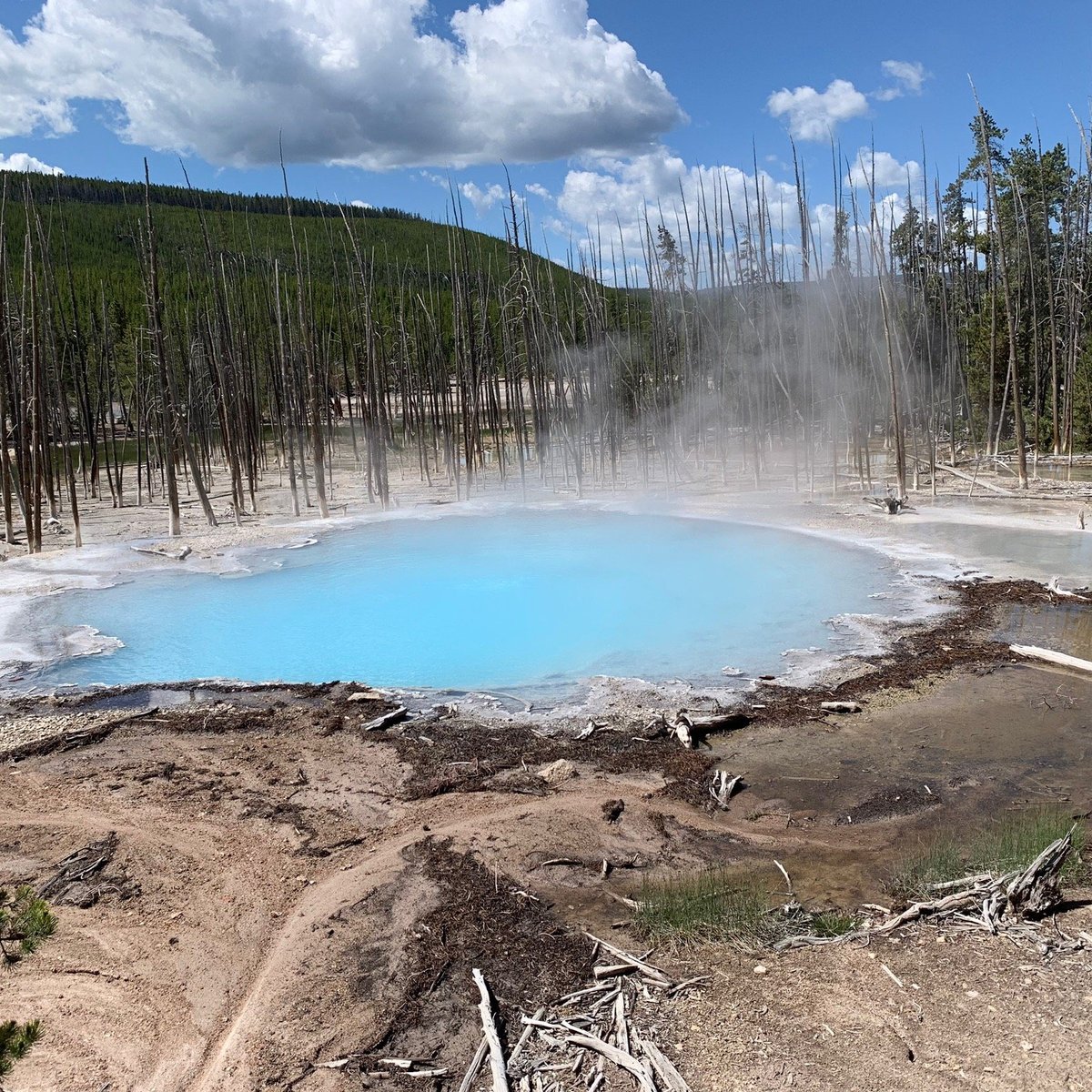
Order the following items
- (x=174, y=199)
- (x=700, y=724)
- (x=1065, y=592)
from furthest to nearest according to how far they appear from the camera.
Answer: (x=174, y=199), (x=1065, y=592), (x=700, y=724)

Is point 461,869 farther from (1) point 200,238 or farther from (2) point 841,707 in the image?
(1) point 200,238

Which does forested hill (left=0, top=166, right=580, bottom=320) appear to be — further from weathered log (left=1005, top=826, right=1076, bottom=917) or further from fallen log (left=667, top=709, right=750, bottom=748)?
weathered log (left=1005, top=826, right=1076, bottom=917)

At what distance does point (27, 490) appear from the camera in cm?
1182

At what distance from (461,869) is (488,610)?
19.0 ft

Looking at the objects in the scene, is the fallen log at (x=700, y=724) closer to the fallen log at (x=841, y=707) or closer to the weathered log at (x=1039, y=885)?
the fallen log at (x=841, y=707)

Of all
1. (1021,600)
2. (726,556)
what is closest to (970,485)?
(726,556)

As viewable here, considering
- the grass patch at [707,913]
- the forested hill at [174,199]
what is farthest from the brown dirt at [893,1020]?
the forested hill at [174,199]

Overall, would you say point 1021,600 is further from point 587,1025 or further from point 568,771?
point 587,1025

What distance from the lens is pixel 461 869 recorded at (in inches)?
163

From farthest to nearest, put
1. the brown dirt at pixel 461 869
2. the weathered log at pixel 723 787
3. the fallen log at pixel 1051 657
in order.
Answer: the fallen log at pixel 1051 657 → the weathered log at pixel 723 787 → the brown dirt at pixel 461 869

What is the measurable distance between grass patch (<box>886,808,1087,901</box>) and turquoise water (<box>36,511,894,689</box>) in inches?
109

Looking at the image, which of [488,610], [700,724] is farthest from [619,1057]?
[488,610]

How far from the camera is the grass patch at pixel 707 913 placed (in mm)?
3496

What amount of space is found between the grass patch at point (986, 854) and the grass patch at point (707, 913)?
644mm
